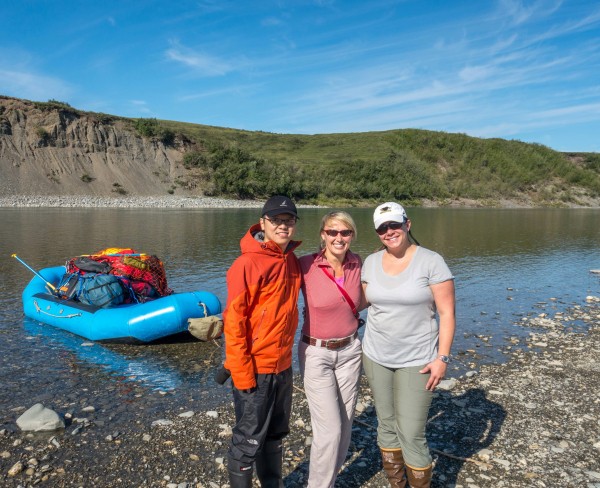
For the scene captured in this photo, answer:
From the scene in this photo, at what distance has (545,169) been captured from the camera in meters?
130

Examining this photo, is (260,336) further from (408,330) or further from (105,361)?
(105,361)

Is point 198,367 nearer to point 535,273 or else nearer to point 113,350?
point 113,350

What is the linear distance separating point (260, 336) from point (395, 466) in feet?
5.62

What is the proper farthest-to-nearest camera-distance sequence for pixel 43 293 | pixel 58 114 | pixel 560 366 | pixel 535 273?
pixel 58 114 → pixel 535 273 → pixel 43 293 → pixel 560 366

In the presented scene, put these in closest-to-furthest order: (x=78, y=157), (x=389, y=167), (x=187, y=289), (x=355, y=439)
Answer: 1. (x=355, y=439)
2. (x=187, y=289)
3. (x=78, y=157)
4. (x=389, y=167)

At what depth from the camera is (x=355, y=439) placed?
5.31 meters

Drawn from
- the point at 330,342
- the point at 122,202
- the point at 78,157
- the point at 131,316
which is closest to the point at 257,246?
the point at 330,342

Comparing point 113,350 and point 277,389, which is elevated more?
point 277,389

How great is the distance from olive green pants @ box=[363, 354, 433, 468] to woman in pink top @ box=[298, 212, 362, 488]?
0.21 m

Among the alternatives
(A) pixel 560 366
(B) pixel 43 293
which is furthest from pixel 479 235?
(B) pixel 43 293

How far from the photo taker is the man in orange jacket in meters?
3.50

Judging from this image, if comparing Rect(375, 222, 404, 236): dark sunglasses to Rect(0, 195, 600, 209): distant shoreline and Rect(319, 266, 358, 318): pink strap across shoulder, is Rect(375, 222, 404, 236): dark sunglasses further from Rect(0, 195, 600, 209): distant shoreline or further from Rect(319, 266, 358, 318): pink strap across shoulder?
Rect(0, 195, 600, 209): distant shoreline

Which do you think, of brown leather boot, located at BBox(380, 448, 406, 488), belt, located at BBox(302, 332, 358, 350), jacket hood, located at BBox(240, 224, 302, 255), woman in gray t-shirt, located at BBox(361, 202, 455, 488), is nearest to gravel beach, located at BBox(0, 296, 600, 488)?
brown leather boot, located at BBox(380, 448, 406, 488)

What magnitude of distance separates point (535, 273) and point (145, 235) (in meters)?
20.6
